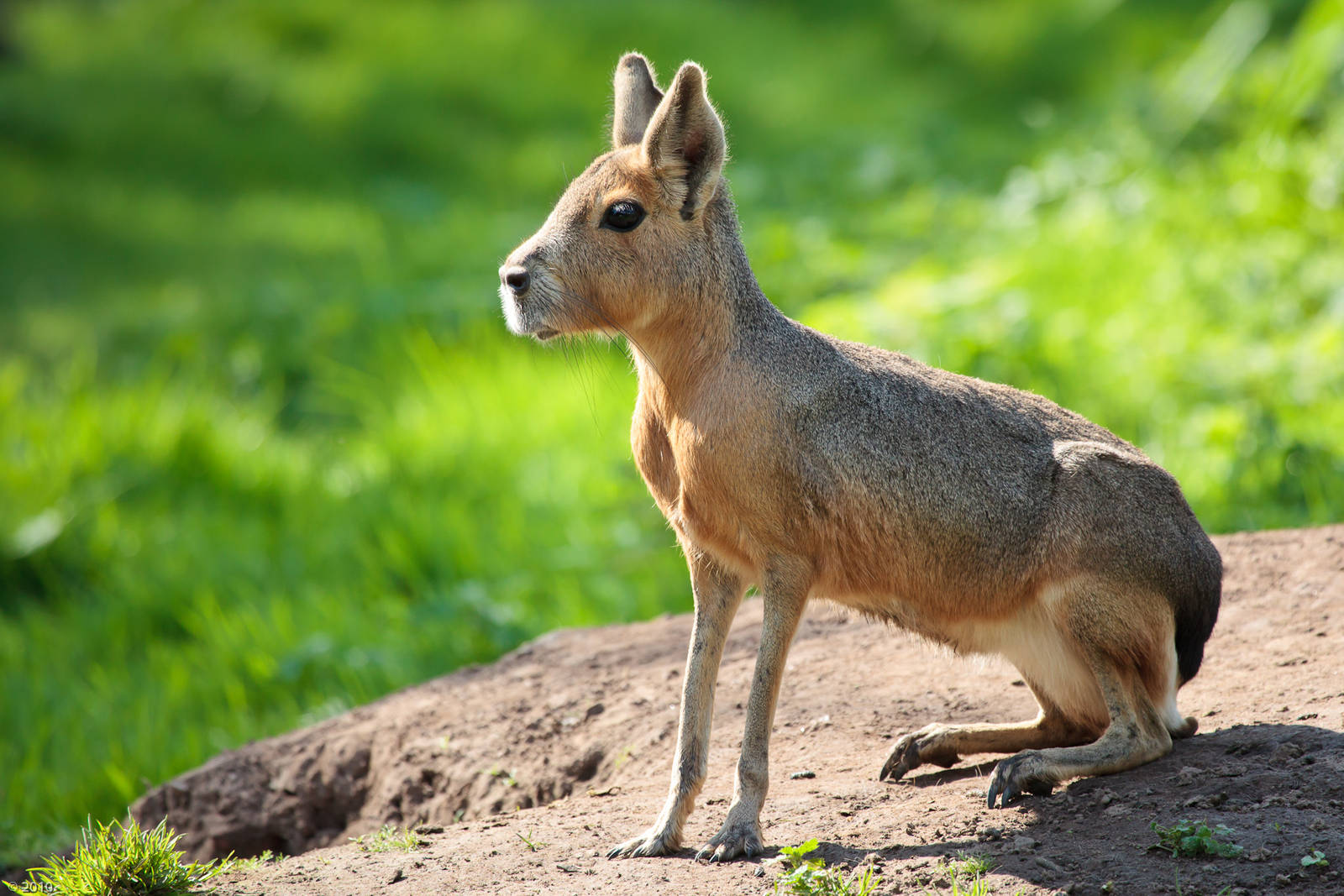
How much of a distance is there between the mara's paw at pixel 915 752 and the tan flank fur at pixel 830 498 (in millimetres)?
259

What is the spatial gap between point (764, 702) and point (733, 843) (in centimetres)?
33

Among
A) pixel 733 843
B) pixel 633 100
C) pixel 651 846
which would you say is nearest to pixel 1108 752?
pixel 733 843

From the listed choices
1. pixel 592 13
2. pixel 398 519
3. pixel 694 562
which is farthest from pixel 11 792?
pixel 592 13

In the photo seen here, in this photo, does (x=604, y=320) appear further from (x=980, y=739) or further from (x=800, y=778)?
(x=980, y=739)

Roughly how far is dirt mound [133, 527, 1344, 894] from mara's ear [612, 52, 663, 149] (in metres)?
1.76

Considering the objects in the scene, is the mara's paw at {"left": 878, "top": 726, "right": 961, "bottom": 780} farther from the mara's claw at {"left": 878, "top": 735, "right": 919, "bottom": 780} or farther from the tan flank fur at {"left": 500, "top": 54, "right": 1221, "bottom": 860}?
the tan flank fur at {"left": 500, "top": 54, "right": 1221, "bottom": 860}

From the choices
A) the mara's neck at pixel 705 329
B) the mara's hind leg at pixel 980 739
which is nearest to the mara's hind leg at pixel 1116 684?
the mara's hind leg at pixel 980 739

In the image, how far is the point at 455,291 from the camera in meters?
9.41

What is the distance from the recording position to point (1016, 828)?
298 cm

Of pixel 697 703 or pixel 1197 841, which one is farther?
pixel 697 703

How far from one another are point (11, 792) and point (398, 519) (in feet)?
7.37

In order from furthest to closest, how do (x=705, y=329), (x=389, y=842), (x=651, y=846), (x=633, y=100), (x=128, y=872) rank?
(x=633, y=100) < (x=389, y=842) < (x=705, y=329) < (x=651, y=846) < (x=128, y=872)

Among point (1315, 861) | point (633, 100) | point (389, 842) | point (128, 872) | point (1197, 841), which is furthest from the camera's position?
point (633, 100)

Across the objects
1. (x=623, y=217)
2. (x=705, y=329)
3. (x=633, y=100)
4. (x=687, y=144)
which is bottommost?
(x=705, y=329)
